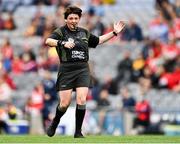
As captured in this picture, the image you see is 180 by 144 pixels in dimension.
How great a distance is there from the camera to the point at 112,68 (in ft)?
88.3

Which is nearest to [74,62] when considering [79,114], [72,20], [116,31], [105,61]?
[72,20]

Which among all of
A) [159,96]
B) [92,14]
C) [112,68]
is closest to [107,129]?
[159,96]

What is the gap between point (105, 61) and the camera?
2736 cm

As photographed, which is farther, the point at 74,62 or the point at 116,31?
the point at 116,31

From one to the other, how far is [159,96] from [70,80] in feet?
34.0

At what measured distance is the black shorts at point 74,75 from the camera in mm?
14672

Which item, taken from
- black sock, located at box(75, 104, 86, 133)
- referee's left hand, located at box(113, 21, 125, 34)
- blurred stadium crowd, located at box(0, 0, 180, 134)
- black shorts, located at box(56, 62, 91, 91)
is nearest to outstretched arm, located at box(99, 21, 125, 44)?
referee's left hand, located at box(113, 21, 125, 34)

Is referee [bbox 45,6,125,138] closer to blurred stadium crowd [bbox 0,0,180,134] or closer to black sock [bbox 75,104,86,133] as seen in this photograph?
black sock [bbox 75,104,86,133]

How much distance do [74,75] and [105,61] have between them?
500 inches

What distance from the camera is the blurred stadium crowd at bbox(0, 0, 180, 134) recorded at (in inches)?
943

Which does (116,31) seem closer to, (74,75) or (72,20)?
(72,20)

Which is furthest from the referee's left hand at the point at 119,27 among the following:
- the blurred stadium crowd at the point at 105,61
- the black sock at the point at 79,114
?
the blurred stadium crowd at the point at 105,61

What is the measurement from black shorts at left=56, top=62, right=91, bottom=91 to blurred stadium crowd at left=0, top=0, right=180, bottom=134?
8.44 meters

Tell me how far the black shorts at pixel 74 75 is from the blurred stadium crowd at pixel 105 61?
8435mm
